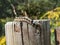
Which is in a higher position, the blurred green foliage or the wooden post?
the blurred green foliage

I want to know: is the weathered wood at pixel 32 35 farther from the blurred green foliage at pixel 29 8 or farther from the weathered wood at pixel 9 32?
the blurred green foliage at pixel 29 8

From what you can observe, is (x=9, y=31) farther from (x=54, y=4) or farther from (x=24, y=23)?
(x=54, y=4)

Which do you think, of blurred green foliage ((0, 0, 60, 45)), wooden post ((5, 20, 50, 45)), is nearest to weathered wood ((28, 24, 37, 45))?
wooden post ((5, 20, 50, 45))

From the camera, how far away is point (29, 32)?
973 millimetres

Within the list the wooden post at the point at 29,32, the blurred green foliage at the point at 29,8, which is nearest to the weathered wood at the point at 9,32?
the wooden post at the point at 29,32

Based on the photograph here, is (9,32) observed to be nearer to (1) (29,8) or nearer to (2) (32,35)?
(2) (32,35)

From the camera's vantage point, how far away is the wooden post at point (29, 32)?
971 millimetres

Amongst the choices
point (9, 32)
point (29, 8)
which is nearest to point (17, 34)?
point (9, 32)

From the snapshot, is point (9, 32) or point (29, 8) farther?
point (29, 8)

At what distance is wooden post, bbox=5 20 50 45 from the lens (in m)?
0.97

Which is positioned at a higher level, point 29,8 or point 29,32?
point 29,8

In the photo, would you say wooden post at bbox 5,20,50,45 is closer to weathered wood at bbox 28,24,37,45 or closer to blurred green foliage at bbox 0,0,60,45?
weathered wood at bbox 28,24,37,45

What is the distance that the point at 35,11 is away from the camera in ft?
18.0

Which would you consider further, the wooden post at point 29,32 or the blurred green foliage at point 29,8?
the blurred green foliage at point 29,8
